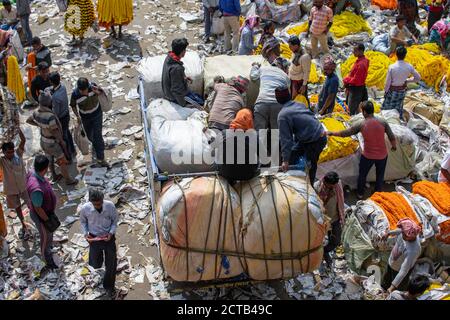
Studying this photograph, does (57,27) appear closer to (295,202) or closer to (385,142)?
(385,142)

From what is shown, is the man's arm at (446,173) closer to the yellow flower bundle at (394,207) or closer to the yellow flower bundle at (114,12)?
the yellow flower bundle at (394,207)

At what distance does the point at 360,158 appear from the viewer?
7316mm

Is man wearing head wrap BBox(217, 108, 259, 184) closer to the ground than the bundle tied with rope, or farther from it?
farther from it

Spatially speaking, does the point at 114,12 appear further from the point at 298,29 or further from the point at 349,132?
the point at 349,132

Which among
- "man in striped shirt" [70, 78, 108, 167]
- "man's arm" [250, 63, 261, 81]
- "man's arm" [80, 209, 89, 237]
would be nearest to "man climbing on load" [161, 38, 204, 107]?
"man's arm" [250, 63, 261, 81]

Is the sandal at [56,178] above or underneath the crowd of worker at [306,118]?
underneath

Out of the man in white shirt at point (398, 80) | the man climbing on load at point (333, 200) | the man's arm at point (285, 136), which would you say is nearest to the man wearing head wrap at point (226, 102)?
Result: the man's arm at point (285, 136)

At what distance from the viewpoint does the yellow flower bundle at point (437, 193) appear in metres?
6.23

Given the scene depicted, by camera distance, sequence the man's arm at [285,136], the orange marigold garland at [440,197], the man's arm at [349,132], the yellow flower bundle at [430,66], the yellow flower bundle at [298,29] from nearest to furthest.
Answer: the man's arm at [285,136]
the orange marigold garland at [440,197]
the man's arm at [349,132]
the yellow flower bundle at [430,66]
the yellow flower bundle at [298,29]

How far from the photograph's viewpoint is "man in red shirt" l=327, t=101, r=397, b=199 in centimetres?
681

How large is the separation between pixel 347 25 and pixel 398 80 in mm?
3525

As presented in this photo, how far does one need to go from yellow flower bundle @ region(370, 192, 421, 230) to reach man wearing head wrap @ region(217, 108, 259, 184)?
1.73m

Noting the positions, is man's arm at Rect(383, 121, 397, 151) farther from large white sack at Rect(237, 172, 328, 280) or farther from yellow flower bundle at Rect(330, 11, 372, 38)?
yellow flower bundle at Rect(330, 11, 372, 38)

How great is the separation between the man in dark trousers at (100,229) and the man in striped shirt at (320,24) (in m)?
5.83
